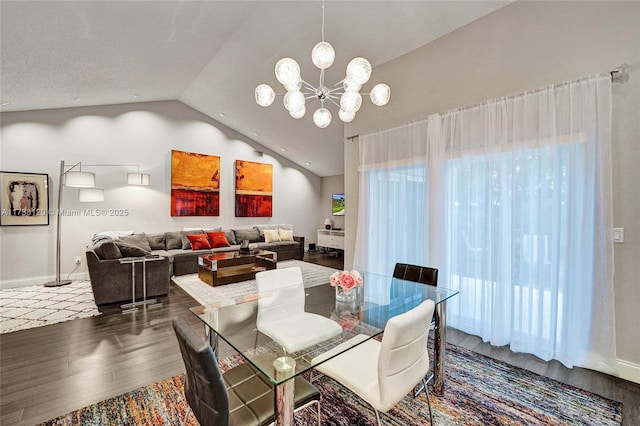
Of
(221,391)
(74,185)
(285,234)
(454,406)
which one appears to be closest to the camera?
(221,391)

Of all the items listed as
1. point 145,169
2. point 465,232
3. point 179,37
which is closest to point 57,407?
point 465,232

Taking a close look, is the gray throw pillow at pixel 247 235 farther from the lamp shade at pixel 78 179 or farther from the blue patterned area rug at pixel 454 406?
the blue patterned area rug at pixel 454 406

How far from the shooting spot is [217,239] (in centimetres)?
631

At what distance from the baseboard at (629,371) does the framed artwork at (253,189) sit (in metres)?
6.89

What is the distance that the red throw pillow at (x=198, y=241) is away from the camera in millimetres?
5888

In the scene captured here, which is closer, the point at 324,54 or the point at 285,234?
the point at 324,54

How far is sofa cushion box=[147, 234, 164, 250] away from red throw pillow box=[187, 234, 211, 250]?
0.54 meters

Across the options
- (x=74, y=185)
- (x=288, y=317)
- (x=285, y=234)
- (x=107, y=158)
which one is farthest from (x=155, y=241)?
(x=288, y=317)

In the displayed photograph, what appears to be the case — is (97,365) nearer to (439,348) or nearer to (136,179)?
(439,348)

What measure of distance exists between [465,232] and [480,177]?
58cm

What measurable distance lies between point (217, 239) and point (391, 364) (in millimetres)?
5658

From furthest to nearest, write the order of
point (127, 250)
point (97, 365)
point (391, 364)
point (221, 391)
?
point (127, 250)
point (97, 365)
point (391, 364)
point (221, 391)

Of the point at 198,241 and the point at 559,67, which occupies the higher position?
the point at 559,67

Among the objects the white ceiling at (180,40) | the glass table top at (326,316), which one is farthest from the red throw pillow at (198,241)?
the glass table top at (326,316)
